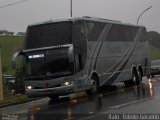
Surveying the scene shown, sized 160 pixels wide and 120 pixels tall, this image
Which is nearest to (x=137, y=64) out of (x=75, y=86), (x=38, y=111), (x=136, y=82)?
(x=136, y=82)

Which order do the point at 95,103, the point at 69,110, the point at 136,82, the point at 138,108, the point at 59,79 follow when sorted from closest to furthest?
the point at 138,108, the point at 69,110, the point at 95,103, the point at 59,79, the point at 136,82

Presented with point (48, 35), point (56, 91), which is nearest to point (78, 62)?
point (56, 91)

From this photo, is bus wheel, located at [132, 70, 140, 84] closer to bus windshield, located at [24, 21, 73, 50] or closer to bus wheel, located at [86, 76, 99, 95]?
bus wheel, located at [86, 76, 99, 95]

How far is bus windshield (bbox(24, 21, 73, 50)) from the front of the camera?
22.3 m

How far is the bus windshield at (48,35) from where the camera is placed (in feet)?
73.2

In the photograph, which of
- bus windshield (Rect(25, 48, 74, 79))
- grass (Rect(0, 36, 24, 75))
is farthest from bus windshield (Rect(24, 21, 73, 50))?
grass (Rect(0, 36, 24, 75))

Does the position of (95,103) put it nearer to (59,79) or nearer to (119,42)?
A: (59,79)

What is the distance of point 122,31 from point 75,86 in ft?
25.1

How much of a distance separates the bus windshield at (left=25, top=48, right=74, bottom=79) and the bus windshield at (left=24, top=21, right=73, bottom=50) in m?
0.41

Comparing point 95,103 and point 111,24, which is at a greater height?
point 111,24

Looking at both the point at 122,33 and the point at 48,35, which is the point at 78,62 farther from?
the point at 122,33

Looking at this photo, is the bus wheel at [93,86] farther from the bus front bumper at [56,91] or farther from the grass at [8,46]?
the grass at [8,46]

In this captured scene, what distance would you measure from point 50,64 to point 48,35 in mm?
1402

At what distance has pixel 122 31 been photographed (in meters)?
28.8
